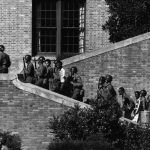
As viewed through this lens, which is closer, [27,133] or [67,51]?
[27,133]

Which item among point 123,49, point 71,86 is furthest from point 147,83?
point 71,86

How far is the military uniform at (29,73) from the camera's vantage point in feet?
79.6

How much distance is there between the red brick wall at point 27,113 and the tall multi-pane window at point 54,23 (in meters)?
8.90

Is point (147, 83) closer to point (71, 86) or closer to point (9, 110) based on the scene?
point (71, 86)

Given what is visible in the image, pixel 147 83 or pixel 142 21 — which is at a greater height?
pixel 142 21

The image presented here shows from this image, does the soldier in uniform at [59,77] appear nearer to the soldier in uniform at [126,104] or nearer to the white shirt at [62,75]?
the white shirt at [62,75]

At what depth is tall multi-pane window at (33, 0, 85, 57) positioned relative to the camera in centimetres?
3281

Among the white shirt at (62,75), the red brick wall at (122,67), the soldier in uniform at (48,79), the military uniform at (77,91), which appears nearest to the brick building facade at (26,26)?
the red brick wall at (122,67)

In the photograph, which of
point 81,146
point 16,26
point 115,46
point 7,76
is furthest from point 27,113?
point 16,26

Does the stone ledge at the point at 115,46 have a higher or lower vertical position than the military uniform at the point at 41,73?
higher

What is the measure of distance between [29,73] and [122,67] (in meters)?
4.85

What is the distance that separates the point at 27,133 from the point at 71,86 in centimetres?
215

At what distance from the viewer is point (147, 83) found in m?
28.3

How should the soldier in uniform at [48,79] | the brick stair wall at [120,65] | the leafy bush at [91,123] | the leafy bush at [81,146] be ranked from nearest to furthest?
the leafy bush at [81,146] < the leafy bush at [91,123] < the soldier in uniform at [48,79] < the brick stair wall at [120,65]
